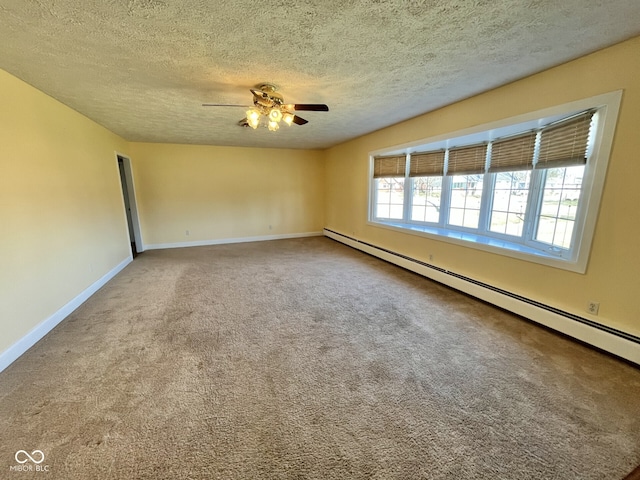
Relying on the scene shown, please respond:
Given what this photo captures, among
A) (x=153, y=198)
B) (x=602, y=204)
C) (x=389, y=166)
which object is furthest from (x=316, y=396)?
(x=153, y=198)

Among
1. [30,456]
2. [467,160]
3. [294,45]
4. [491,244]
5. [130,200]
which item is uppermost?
[294,45]

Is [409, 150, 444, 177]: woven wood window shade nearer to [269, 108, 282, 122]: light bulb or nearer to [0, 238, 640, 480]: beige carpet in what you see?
[0, 238, 640, 480]: beige carpet

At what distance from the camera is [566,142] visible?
7.88 feet

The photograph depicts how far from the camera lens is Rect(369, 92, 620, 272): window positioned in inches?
86.1

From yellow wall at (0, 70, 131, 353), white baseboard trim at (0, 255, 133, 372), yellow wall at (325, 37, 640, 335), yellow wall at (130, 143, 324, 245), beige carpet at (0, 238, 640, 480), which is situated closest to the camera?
beige carpet at (0, 238, 640, 480)

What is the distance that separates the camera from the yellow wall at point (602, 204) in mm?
1931

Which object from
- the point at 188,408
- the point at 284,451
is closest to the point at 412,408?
the point at 284,451

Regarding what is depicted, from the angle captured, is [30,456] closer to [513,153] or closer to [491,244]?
[491,244]

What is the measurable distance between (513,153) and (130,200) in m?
6.85

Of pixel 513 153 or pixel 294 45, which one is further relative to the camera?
pixel 513 153

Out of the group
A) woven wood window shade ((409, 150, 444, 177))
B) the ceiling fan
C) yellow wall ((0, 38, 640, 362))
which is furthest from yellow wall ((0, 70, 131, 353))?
woven wood window shade ((409, 150, 444, 177))

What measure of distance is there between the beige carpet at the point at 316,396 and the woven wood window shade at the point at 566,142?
1.62 m

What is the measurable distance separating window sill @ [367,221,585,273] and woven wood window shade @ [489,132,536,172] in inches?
34.6

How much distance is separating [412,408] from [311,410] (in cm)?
64
